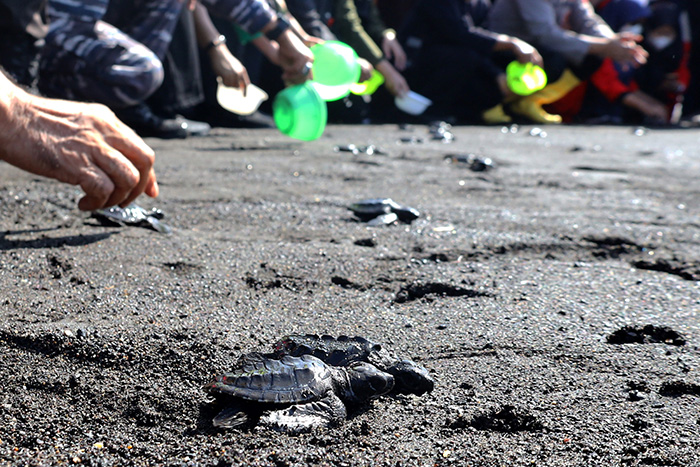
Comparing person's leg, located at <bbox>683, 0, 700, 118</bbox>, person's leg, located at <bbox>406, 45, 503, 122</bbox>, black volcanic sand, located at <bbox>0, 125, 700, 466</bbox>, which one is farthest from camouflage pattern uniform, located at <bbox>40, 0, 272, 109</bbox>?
person's leg, located at <bbox>683, 0, 700, 118</bbox>

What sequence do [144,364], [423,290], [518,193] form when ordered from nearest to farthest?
1. [144,364]
2. [423,290]
3. [518,193]

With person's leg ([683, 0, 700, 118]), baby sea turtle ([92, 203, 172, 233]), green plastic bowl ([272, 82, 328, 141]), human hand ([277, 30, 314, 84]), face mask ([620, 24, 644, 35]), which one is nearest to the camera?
baby sea turtle ([92, 203, 172, 233])

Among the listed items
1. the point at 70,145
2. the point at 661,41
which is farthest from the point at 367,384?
the point at 661,41

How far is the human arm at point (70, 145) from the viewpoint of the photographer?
146cm

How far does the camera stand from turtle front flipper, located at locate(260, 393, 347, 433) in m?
1.09

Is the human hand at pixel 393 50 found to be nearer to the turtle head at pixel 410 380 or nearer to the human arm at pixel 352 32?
the human arm at pixel 352 32

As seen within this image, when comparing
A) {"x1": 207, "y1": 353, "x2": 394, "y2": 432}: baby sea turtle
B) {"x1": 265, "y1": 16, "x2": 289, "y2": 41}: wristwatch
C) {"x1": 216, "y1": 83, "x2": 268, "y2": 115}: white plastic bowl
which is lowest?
{"x1": 207, "y1": 353, "x2": 394, "y2": 432}: baby sea turtle

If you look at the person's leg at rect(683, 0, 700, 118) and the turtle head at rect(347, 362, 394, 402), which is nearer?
the turtle head at rect(347, 362, 394, 402)

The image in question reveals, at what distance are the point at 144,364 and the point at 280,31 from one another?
8.83 feet

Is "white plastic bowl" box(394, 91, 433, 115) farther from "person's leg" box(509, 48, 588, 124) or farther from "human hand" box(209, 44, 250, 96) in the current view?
"human hand" box(209, 44, 250, 96)

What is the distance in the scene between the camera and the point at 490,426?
1143 mm

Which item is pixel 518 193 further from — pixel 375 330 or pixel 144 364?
pixel 144 364

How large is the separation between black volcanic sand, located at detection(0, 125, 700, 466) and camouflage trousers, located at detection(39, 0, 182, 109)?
99 centimetres

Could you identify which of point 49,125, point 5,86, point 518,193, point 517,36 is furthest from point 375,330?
point 517,36
